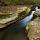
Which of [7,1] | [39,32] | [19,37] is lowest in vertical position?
[19,37]

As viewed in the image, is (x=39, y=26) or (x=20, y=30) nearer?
→ (x=39, y=26)

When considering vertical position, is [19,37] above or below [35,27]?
below

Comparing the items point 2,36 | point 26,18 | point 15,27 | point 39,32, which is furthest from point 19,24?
point 39,32

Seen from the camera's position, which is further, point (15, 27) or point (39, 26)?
A: point (15, 27)

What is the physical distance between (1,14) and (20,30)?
0.34m

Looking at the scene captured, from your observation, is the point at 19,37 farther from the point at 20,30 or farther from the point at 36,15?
the point at 36,15

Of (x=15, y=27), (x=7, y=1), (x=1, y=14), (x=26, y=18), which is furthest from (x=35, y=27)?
(x=7, y=1)

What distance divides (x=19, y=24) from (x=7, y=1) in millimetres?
649

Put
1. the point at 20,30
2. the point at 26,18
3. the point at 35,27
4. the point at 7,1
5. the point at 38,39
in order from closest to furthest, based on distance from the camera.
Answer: the point at 38,39 → the point at 35,27 → the point at 20,30 → the point at 26,18 → the point at 7,1

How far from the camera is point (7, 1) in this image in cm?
189

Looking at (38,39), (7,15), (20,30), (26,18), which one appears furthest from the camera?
(26,18)

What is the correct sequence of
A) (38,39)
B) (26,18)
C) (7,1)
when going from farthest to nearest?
1. (7,1)
2. (26,18)
3. (38,39)

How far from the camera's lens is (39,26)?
45.8 inches

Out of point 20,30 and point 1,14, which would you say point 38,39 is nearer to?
point 20,30
